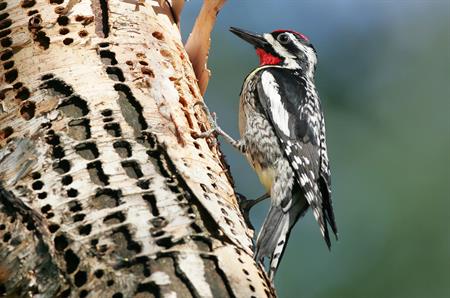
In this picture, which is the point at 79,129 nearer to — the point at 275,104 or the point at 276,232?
the point at 276,232

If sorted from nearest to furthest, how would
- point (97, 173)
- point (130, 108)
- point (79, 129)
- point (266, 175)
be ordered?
point (97, 173)
point (79, 129)
point (130, 108)
point (266, 175)

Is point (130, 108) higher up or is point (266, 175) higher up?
point (130, 108)

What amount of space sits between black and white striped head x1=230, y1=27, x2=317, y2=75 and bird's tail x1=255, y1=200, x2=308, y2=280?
4.67 feet

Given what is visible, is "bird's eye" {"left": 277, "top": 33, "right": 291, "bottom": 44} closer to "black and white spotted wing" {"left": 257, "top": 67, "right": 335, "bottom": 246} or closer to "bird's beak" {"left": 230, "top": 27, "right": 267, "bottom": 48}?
"bird's beak" {"left": 230, "top": 27, "right": 267, "bottom": 48}

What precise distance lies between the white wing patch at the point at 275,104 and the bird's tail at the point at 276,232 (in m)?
0.56

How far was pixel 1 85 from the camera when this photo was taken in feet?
8.65

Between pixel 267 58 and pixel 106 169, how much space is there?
103 inches

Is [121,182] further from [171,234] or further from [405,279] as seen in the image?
[405,279]

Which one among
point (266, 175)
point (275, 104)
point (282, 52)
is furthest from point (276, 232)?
point (282, 52)

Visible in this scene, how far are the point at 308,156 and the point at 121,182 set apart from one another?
5.73 feet

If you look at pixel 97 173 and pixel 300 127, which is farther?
pixel 300 127

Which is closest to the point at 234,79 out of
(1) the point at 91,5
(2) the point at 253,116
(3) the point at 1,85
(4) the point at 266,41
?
(4) the point at 266,41

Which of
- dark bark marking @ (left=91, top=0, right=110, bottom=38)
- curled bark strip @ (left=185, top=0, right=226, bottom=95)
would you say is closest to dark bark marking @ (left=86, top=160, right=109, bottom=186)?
dark bark marking @ (left=91, top=0, right=110, bottom=38)

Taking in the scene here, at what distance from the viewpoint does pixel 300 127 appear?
403cm
